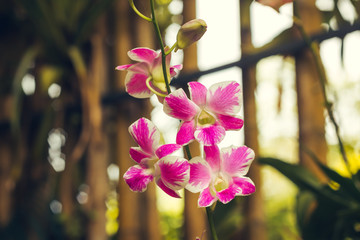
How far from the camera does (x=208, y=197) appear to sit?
0.74ft

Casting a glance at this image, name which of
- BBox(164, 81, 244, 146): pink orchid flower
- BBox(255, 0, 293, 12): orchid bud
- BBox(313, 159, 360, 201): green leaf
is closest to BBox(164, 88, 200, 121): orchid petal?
BBox(164, 81, 244, 146): pink orchid flower

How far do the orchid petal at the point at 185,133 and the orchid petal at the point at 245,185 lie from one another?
4 cm

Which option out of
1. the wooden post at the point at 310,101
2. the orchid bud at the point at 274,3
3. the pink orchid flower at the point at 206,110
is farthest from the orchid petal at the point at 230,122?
the wooden post at the point at 310,101

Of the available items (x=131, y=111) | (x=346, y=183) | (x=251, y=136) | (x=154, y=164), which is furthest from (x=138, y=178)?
(x=131, y=111)

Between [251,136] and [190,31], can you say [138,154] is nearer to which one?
[190,31]

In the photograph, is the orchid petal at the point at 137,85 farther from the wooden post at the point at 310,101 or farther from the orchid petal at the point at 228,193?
the wooden post at the point at 310,101

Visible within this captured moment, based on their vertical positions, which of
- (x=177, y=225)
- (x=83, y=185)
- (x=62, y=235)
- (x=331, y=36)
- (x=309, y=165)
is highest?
(x=331, y=36)

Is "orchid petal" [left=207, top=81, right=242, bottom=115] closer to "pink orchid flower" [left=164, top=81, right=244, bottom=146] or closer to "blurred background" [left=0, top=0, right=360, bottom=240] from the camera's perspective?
"pink orchid flower" [left=164, top=81, right=244, bottom=146]

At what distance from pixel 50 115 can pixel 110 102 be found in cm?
18

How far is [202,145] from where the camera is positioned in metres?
0.23

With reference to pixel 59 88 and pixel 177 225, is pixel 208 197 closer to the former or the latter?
pixel 59 88

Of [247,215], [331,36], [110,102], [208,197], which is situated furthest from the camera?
[110,102]

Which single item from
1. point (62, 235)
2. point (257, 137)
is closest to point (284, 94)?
point (257, 137)

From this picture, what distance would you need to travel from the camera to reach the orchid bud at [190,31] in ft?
0.79
